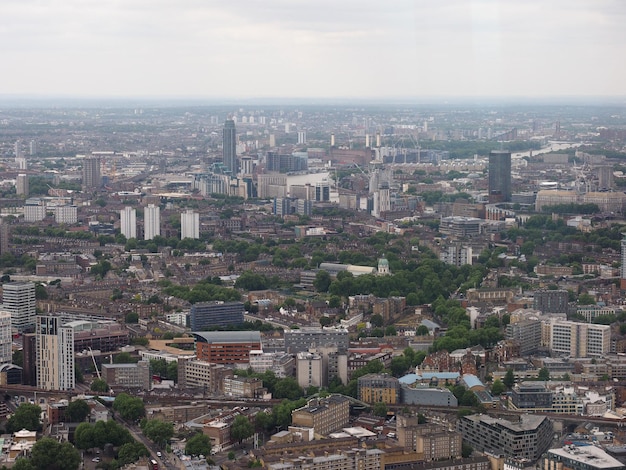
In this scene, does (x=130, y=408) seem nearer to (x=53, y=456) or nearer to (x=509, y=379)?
(x=53, y=456)

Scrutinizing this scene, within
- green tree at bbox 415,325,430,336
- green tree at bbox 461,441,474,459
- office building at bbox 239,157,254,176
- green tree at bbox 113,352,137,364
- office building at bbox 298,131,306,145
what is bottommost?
office building at bbox 298,131,306,145

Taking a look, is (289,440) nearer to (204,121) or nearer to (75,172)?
(75,172)

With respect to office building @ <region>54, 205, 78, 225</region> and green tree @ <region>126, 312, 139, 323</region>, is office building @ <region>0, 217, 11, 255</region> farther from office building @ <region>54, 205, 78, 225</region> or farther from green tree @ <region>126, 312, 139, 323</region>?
green tree @ <region>126, 312, 139, 323</region>

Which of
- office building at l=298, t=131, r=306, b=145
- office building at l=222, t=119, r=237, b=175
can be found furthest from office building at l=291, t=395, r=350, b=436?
office building at l=298, t=131, r=306, b=145

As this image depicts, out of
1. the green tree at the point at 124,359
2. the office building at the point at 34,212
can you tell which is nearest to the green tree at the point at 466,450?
the green tree at the point at 124,359

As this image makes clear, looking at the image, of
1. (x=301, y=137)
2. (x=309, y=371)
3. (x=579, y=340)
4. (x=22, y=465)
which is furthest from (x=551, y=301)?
(x=301, y=137)

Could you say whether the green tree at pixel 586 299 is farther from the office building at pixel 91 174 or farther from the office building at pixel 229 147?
the office building at pixel 229 147
